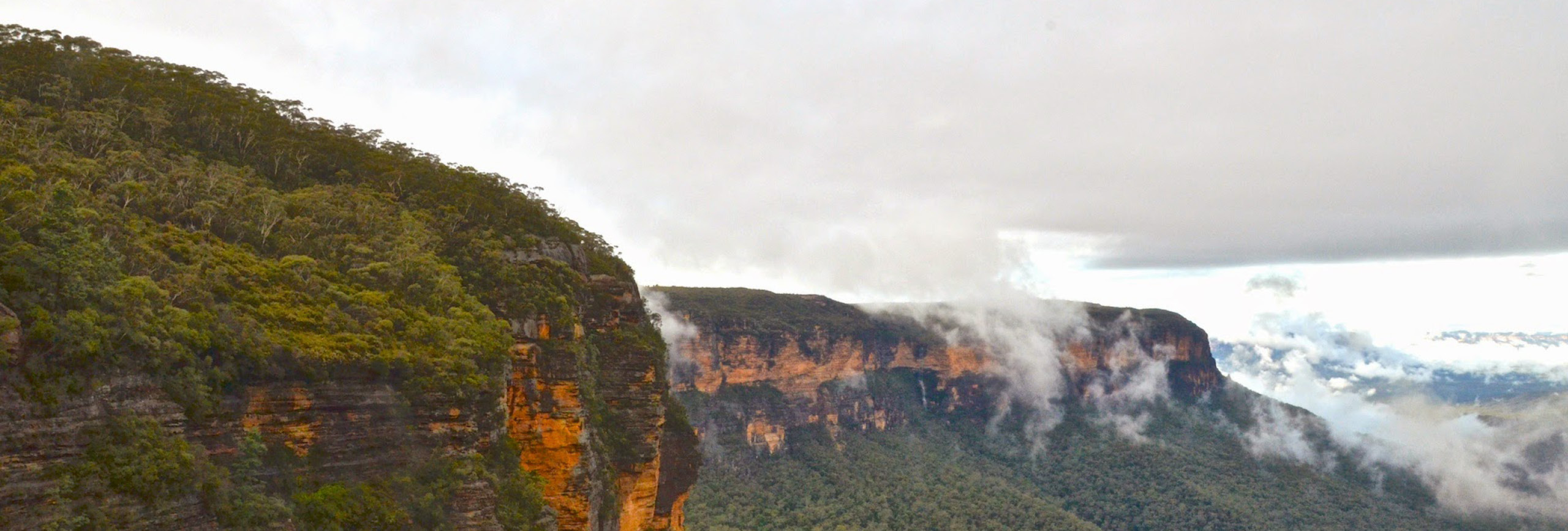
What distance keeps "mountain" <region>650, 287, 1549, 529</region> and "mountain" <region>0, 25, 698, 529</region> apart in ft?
220

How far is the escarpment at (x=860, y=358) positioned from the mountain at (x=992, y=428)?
34 cm

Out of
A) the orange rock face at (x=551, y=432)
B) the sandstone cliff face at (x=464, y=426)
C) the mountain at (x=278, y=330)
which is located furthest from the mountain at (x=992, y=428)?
the orange rock face at (x=551, y=432)

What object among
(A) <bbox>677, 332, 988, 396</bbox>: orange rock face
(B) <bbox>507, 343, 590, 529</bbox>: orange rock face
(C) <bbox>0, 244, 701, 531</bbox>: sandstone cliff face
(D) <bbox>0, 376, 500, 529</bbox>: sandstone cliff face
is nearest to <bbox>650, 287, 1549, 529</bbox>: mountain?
(A) <bbox>677, 332, 988, 396</bbox>: orange rock face

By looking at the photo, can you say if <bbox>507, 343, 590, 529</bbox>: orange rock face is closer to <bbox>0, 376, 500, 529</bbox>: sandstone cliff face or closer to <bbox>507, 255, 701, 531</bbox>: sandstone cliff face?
<bbox>507, 255, 701, 531</bbox>: sandstone cliff face

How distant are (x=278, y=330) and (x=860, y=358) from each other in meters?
137

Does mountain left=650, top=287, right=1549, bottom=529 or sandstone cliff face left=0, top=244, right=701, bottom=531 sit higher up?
sandstone cliff face left=0, top=244, right=701, bottom=531

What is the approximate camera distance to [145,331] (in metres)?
19.7

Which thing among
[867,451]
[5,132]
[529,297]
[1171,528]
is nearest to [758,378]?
[867,451]

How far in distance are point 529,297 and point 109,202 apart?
14.1 metres

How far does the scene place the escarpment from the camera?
134m

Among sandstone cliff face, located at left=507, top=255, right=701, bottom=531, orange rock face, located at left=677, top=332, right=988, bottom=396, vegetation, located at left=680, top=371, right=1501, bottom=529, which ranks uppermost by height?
sandstone cliff face, located at left=507, top=255, right=701, bottom=531

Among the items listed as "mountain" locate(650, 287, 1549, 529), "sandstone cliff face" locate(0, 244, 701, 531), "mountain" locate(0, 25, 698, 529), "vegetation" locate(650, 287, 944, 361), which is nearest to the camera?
"sandstone cliff face" locate(0, 244, 701, 531)

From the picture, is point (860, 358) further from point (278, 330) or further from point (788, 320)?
point (278, 330)

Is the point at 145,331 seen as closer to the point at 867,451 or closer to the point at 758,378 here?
the point at 758,378
